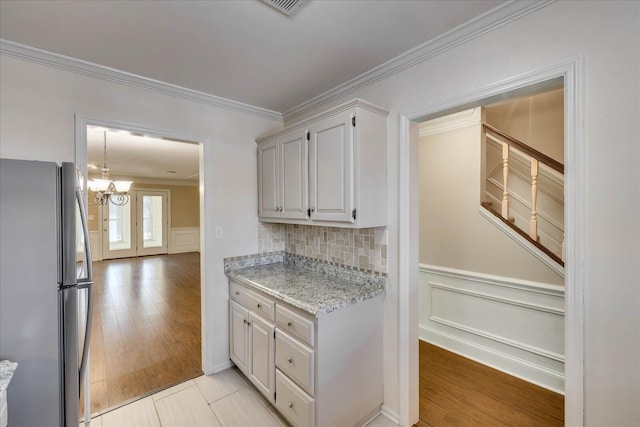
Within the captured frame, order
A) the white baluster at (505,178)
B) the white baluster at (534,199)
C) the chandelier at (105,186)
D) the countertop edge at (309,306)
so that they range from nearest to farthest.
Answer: the countertop edge at (309,306) < the white baluster at (534,199) < the white baluster at (505,178) < the chandelier at (105,186)

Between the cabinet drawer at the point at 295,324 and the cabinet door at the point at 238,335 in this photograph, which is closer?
the cabinet drawer at the point at 295,324

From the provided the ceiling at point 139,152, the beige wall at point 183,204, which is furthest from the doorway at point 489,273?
the beige wall at point 183,204

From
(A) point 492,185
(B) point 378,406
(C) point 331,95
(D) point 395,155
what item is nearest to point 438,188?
(A) point 492,185

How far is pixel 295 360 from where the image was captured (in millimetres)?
1729

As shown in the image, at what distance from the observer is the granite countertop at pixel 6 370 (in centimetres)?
86

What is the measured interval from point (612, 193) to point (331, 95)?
74.1 inches

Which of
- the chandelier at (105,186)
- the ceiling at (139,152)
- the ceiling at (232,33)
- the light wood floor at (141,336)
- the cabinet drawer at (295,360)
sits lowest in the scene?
the light wood floor at (141,336)

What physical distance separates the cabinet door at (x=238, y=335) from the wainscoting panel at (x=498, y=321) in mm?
1937

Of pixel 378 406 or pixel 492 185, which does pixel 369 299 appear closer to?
pixel 378 406

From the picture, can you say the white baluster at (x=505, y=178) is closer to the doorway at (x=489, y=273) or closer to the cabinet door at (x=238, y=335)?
the doorway at (x=489, y=273)

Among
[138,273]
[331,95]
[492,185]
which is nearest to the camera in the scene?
[331,95]

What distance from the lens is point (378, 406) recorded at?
197 cm

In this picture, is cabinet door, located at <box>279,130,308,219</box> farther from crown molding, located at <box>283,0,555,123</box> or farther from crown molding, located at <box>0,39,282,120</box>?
crown molding, located at <box>0,39,282,120</box>

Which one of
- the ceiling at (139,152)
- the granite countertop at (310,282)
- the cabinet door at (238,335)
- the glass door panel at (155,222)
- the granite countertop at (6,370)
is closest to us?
the granite countertop at (6,370)
